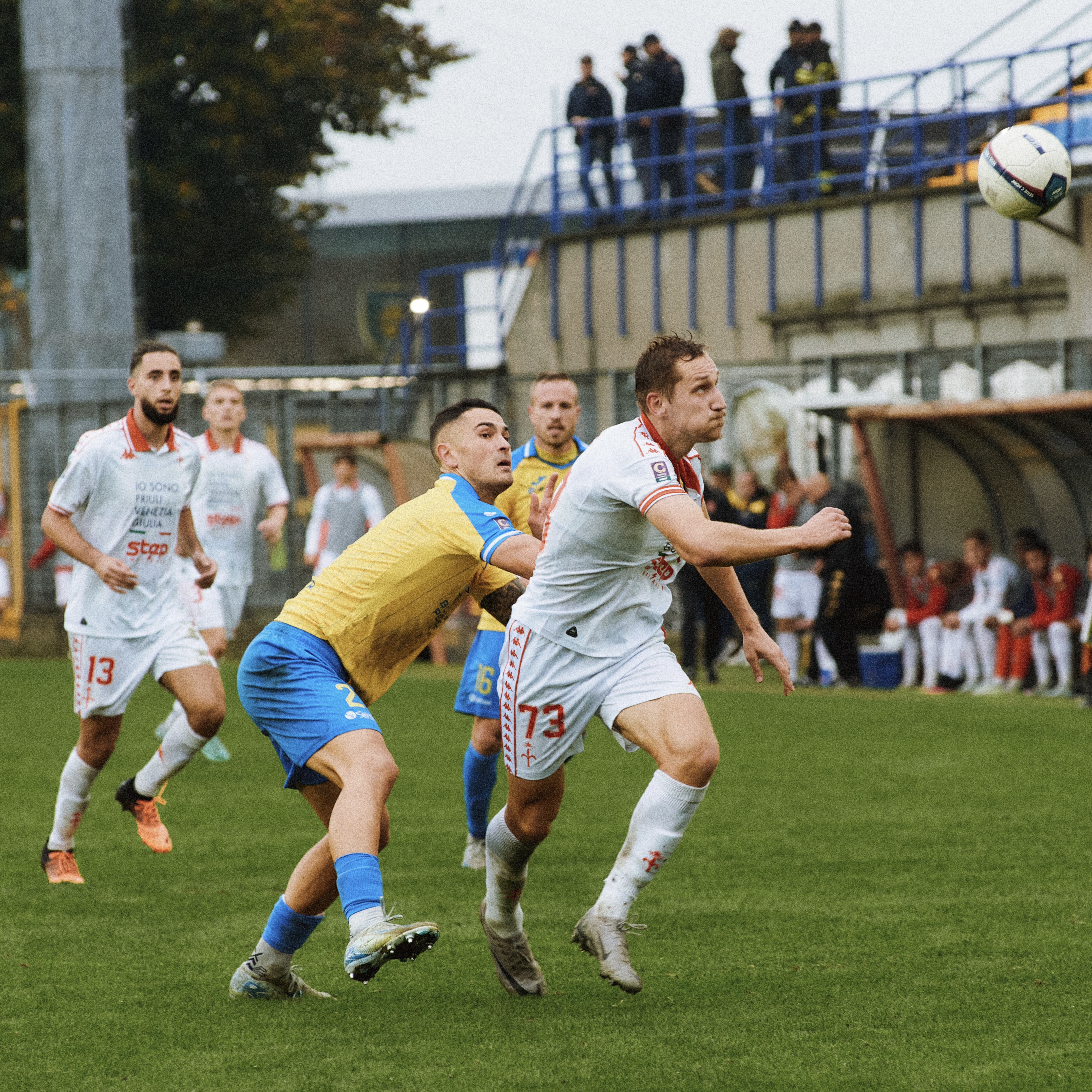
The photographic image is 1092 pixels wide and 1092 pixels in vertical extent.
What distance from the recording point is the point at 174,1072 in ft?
15.9

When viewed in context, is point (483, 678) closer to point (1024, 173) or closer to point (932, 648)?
point (1024, 173)

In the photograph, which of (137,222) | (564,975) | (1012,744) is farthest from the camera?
(137,222)

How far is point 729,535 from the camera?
4.72 metres

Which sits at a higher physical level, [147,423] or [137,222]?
[137,222]

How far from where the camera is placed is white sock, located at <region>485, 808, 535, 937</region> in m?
5.51

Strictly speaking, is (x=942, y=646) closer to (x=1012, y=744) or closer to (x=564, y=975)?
(x=1012, y=744)

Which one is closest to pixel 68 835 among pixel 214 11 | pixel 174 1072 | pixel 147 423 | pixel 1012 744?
pixel 147 423

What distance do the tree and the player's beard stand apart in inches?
829

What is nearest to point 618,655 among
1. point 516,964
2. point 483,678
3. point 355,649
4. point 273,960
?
point 355,649

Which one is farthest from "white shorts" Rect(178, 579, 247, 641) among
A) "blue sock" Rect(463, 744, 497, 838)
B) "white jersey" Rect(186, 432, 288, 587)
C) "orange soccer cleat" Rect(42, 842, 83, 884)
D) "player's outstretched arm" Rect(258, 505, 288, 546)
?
"blue sock" Rect(463, 744, 497, 838)

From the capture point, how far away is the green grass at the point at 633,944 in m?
4.88

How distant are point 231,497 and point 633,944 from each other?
23.9 ft

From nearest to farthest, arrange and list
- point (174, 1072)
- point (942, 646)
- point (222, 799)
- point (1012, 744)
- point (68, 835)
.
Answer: point (174, 1072) < point (68, 835) < point (222, 799) < point (1012, 744) < point (942, 646)

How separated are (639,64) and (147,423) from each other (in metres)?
14.6
